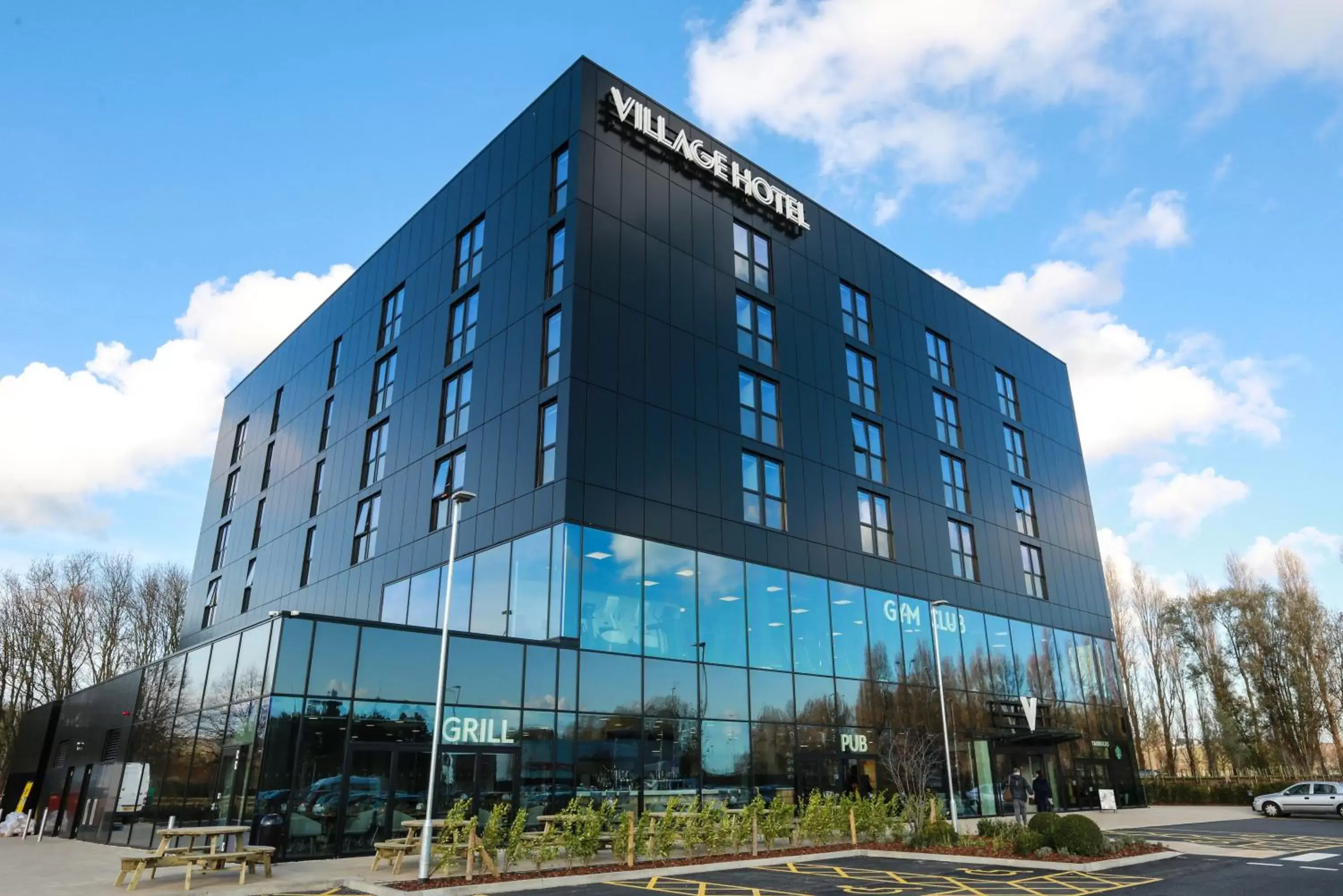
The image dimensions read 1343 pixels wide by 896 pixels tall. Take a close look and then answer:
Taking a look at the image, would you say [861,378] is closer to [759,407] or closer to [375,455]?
[759,407]

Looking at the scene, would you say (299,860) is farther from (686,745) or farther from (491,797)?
(686,745)

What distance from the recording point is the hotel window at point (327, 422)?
38.4m

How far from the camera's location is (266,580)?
39781 mm

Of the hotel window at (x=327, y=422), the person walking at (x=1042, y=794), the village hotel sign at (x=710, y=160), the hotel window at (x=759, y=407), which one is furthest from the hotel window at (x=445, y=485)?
the person walking at (x=1042, y=794)

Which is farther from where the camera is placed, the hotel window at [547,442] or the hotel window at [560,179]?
the hotel window at [560,179]

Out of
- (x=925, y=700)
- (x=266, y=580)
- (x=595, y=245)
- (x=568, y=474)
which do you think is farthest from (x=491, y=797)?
(x=266, y=580)

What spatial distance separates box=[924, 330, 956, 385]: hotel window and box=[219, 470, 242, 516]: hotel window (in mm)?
37646

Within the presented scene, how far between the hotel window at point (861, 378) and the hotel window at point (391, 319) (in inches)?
741

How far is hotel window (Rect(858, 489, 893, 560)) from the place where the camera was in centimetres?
3341

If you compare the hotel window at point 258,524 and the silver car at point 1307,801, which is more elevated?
the hotel window at point 258,524

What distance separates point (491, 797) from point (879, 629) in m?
16.9

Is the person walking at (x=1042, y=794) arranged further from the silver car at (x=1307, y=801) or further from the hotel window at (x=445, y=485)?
the hotel window at (x=445, y=485)

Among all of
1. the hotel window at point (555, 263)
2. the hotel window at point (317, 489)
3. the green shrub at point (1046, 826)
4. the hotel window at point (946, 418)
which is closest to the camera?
the green shrub at point (1046, 826)

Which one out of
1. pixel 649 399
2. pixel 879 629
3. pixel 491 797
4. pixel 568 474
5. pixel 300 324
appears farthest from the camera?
pixel 300 324
